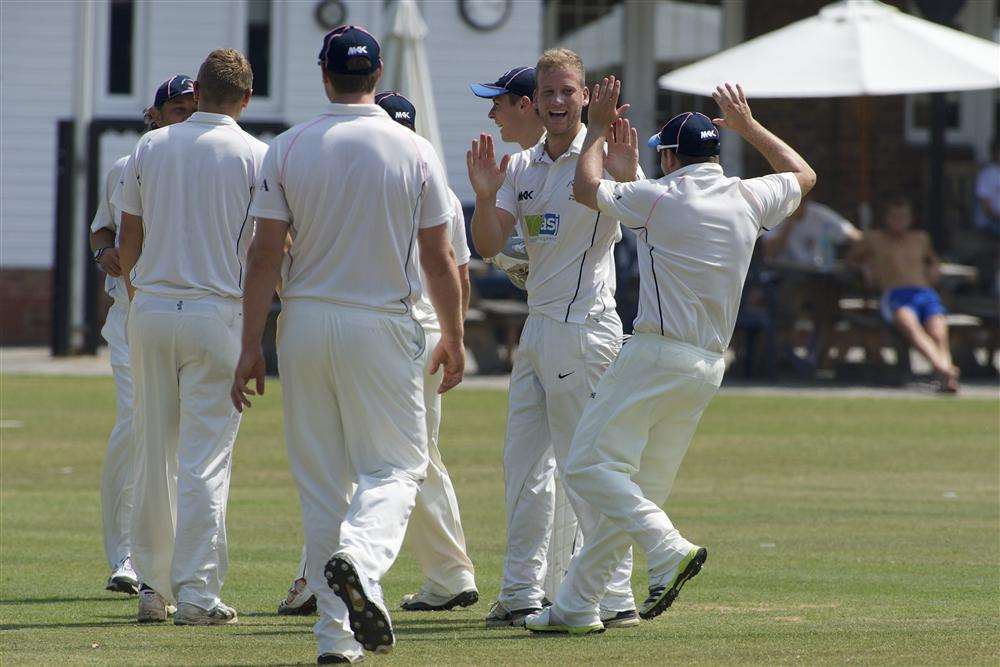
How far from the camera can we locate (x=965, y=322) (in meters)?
18.7

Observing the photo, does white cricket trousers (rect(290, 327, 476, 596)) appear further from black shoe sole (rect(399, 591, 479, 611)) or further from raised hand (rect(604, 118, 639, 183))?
raised hand (rect(604, 118, 639, 183))

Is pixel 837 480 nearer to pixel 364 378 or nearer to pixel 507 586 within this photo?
pixel 507 586

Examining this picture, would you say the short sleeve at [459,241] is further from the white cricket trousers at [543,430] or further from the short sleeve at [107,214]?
the short sleeve at [107,214]

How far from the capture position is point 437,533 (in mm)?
7508

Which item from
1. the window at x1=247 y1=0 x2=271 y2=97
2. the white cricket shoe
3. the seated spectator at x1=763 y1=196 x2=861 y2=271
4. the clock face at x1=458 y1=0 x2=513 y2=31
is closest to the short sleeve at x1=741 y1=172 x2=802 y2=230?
the white cricket shoe

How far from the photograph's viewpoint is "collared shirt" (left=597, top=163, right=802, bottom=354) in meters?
6.54

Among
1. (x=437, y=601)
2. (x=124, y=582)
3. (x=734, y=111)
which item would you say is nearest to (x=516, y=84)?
(x=734, y=111)

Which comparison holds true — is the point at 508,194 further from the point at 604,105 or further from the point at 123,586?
the point at 123,586

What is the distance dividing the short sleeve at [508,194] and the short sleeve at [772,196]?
963 mm

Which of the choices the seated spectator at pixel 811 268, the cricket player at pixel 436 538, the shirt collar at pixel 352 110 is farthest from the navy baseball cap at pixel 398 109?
the seated spectator at pixel 811 268

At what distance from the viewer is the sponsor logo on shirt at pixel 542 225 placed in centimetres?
707

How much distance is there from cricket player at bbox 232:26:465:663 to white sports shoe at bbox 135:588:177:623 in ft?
3.75

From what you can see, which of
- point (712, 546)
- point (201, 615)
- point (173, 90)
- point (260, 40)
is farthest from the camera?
point (260, 40)

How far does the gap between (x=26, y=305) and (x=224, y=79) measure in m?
16.8
